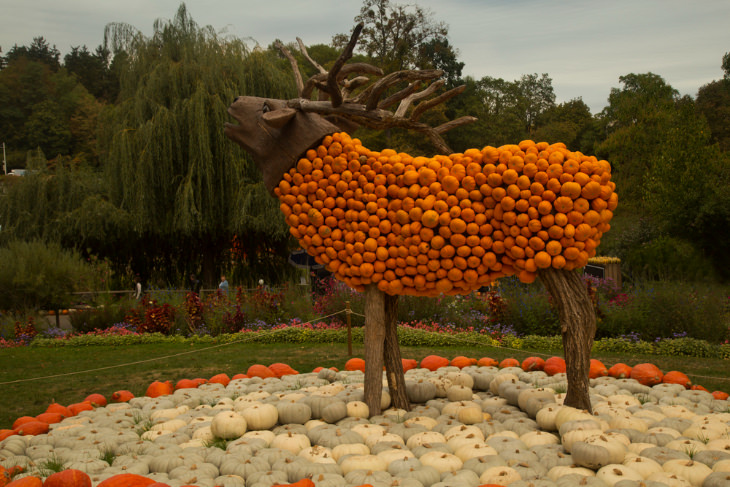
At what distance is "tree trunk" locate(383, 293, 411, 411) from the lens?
15.5 ft

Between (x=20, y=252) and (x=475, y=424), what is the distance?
999 cm

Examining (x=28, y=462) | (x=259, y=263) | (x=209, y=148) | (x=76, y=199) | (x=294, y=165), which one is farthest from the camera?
(x=76, y=199)

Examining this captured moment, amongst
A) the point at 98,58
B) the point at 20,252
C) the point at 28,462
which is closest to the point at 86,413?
the point at 28,462

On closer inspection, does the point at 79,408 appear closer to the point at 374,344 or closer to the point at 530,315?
the point at 374,344

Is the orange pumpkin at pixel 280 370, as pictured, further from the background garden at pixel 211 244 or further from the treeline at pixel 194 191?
the treeline at pixel 194 191

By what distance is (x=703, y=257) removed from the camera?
47.9 ft

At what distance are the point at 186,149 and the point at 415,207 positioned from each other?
10.0 meters

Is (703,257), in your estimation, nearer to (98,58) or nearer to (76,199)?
(76,199)

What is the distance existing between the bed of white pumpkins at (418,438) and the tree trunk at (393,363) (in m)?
0.10

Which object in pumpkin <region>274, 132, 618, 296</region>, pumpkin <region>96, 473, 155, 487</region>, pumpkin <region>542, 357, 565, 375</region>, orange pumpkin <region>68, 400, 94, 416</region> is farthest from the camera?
pumpkin <region>542, 357, 565, 375</region>

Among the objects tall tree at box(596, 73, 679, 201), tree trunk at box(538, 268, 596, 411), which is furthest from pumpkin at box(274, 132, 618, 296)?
tall tree at box(596, 73, 679, 201)

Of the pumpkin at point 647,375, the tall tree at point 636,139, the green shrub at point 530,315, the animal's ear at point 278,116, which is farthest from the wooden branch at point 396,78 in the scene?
the tall tree at point 636,139

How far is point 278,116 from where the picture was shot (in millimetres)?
4359

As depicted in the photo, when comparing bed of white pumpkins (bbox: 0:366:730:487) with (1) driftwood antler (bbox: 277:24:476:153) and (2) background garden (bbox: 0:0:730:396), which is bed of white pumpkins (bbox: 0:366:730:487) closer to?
(1) driftwood antler (bbox: 277:24:476:153)
